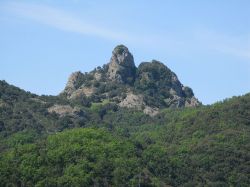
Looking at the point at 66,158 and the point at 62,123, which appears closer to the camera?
the point at 66,158

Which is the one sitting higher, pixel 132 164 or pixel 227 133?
pixel 227 133

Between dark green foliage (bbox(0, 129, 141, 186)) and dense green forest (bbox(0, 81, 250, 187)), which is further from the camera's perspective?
dense green forest (bbox(0, 81, 250, 187))

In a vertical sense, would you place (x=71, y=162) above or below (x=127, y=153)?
below

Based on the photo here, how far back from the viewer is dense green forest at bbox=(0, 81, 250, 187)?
145500 mm

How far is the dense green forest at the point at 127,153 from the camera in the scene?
477ft

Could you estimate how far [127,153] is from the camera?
160m

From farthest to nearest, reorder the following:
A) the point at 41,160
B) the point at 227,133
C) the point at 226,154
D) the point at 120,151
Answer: the point at 227,133, the point at 226,154, the point at 120,151, the point at 41,160

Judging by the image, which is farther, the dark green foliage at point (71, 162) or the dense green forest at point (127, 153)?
the dense green forest at point (127, 153)

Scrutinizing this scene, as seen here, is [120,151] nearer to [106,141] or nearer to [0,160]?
[106,141]

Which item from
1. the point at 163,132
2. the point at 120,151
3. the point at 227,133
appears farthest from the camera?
the point at 163,132

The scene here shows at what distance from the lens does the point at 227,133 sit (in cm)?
18512

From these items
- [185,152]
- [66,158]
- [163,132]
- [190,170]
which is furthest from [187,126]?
[66,158]

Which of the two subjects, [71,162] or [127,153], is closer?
[71,162]

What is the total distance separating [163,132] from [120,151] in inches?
1602
